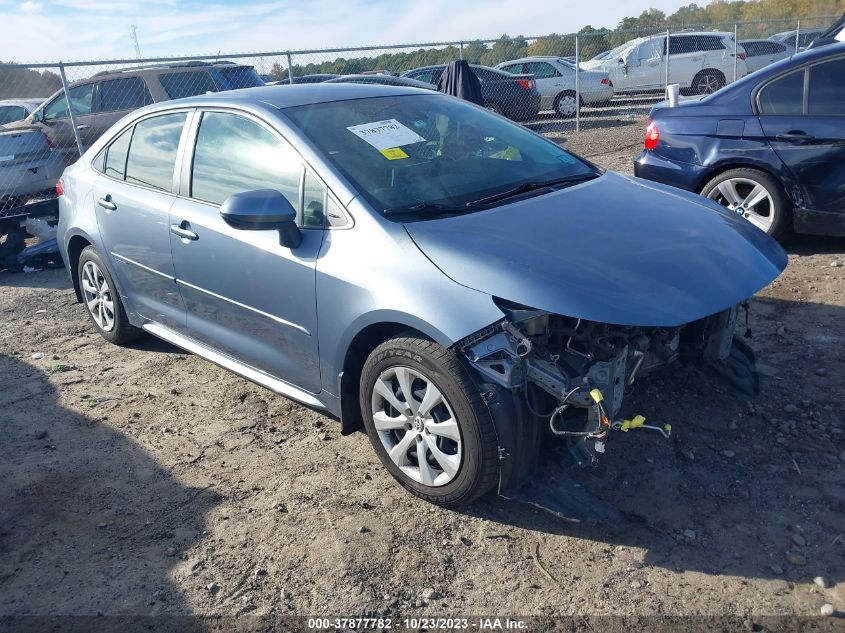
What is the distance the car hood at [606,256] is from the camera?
286cm

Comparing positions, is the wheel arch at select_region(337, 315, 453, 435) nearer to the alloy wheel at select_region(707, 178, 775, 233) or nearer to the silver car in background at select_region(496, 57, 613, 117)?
the alloy wheel at select_region(707, 178, 775, 233)

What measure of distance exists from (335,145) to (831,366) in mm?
2973

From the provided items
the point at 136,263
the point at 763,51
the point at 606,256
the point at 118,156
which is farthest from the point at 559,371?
the point at 763,51

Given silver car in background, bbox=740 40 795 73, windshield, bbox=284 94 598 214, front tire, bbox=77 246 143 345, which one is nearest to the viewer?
windshield, bbox=284 94 598 214

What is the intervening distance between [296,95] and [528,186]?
1.40 m

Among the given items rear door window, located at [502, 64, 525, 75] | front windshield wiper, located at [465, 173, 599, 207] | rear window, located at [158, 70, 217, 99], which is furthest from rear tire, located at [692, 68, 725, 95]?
front windshield wiper, located at [465, 173, 599, 207]

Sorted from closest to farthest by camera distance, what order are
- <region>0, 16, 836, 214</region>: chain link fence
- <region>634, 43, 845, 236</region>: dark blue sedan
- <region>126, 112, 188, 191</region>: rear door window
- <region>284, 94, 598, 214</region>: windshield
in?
<region>284, 94, 598, 214</region>: windshield
<region>126, 112, 188, 191</region>: rear door window
<region>634, 43, 845, 236</region>: dark blue sedan
<region>0, 16, 836, 214</region>: chain link fence

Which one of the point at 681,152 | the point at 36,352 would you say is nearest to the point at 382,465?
Result: the point at 36,352

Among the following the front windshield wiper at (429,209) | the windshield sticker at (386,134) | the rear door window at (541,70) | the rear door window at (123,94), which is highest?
the rear door window at (541,70)

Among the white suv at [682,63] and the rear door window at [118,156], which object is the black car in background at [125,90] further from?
the white suv at [682,63]

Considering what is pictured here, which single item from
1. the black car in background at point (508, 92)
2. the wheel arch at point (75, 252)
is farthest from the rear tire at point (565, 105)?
the wheel arch at point (75, 252)

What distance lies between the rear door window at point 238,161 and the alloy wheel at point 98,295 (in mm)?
1538

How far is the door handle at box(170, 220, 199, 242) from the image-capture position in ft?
13.4

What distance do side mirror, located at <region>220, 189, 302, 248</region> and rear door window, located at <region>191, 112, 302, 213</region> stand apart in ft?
0.60
